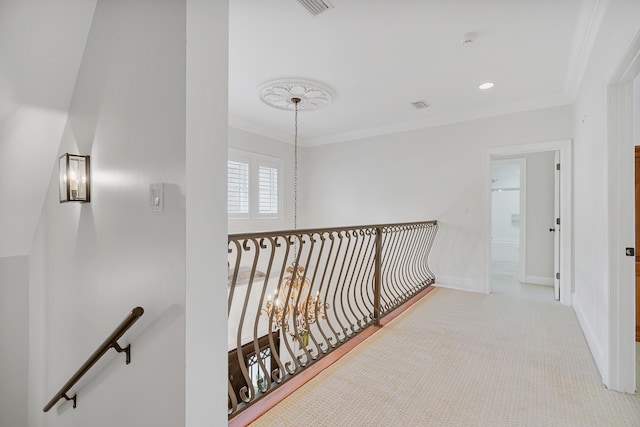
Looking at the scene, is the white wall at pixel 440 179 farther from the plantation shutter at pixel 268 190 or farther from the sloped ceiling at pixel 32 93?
the sloped ceiling at pixel 32 93

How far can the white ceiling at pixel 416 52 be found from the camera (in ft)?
7.47

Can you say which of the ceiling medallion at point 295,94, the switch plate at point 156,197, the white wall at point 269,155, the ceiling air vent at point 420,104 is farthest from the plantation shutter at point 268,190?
the switch plate at point 156,197

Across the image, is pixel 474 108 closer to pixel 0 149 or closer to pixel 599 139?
pixel 599 139

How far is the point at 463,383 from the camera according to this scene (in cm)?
204

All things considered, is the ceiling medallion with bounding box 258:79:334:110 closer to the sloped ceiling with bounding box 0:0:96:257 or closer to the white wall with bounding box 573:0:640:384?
the sloped ceiling with bounding box 0:0:96:257

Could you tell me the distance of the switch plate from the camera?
1257 mm

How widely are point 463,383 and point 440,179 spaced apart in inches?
131

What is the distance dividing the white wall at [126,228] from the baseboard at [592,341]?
2.68 metres

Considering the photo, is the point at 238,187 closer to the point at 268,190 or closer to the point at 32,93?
the point at 268,190

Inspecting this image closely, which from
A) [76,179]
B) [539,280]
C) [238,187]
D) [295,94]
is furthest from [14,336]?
[539,280]

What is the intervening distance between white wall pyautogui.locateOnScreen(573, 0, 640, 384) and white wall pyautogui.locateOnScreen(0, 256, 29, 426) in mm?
4638

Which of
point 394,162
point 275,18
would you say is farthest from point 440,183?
point 275,18

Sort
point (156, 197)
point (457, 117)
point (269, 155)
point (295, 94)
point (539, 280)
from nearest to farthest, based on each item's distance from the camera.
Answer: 1. point (156, 197)
2. point (295, 94)
3. point (457, 117)
4. point (539, 280)
5. point (269, 155)

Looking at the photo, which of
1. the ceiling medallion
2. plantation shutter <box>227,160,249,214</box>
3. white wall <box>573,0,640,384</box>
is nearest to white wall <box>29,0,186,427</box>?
the ceiling medallion
